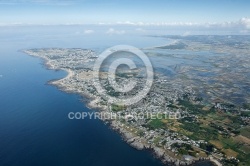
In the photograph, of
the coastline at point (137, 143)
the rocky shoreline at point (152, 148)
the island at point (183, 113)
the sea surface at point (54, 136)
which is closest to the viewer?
the rocky shoreline at point (152, 148)

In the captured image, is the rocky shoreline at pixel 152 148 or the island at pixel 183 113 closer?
the rocky shoreline at pixel 152 148

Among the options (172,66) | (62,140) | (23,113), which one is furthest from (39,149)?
A: (172,66)

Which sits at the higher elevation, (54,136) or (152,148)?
(54,136)

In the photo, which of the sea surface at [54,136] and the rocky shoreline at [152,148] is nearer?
the rocky shoreline at [152,148]

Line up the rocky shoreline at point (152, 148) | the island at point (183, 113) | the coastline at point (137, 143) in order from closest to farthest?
1. the rocky shoreline at point (152, 148)
2. the coastline at point (137, 143)
3. the island at point (183, 113)

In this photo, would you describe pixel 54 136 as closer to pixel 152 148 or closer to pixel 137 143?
pixel 137 143

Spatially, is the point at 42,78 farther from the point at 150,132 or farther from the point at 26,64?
the point at 150,132

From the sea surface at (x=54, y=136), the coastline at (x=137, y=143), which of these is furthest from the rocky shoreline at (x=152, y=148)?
the sea surface at (x=54, y=136)

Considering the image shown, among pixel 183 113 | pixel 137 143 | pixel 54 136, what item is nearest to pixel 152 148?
pixel 137 143

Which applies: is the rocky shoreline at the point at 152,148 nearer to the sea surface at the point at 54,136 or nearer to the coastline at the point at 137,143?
the coastline at the point at 137,143

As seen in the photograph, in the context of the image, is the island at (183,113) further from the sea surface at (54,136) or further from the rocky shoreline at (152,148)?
the sea surface at (54,136)

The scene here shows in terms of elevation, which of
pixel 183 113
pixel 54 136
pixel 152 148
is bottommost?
pixel 152 148

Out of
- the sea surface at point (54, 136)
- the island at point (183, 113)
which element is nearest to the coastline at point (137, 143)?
the island at point (183, 113)

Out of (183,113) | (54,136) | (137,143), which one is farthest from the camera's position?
(183,113)
